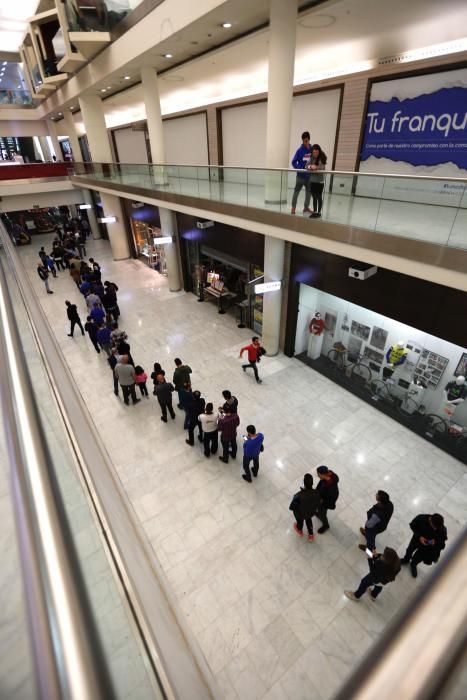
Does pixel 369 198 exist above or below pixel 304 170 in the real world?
below

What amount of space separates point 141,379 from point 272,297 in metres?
4.22

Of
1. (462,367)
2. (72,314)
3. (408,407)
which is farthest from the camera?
(72,314)

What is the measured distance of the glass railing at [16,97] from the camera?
89.6 ft

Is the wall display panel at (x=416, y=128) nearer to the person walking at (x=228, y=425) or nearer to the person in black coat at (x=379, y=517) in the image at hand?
the person walking at (x=228, y=425)

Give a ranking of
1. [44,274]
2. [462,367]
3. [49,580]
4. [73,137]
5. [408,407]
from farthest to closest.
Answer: [73,137] → [44,274] → [408,407] → [462,367] → [49,580]

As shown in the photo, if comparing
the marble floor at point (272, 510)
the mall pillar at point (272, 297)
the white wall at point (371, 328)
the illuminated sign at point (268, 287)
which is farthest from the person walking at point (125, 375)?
the white wall at point (371, 328)

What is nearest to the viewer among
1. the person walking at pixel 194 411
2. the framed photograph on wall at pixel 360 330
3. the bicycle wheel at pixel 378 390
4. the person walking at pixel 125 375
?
the person walking at pixel 194 411

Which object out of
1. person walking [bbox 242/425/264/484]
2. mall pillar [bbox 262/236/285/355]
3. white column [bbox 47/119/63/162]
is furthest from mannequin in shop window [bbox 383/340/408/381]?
white column [bbox 47/119/63/162]

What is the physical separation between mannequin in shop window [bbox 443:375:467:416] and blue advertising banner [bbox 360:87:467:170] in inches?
181

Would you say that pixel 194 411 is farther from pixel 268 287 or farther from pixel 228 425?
pixel 268 287

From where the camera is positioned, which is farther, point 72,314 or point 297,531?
point 72,314

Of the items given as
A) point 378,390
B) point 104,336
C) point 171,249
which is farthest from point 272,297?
point 171,249

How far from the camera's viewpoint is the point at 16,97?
2761 centimetres

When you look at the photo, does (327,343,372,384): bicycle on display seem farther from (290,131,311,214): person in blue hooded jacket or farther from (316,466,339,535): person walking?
(316,466,339,535): person walking
